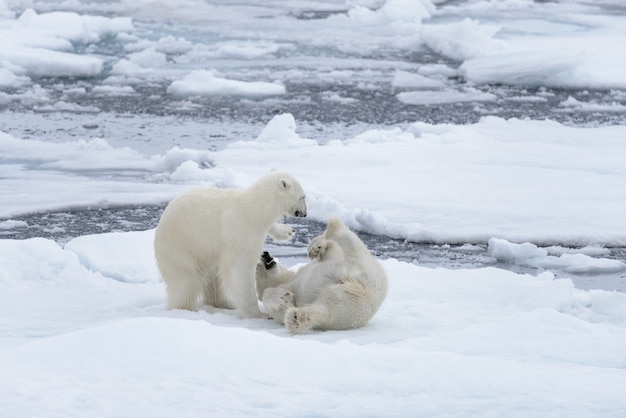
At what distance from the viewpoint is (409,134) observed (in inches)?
386

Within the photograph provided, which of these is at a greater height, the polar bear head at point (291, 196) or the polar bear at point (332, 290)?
the polar bear head at point (291, 196)

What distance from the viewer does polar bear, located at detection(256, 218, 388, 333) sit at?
3984 mm

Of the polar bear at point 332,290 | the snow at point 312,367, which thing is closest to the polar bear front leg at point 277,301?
the polar bear at point 332,290

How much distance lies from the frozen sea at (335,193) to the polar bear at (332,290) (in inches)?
3.2

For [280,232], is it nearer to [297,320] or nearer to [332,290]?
[332,290]

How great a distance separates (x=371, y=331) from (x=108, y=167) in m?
5.30

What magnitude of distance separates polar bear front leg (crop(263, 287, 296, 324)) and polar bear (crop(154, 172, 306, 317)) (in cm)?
9

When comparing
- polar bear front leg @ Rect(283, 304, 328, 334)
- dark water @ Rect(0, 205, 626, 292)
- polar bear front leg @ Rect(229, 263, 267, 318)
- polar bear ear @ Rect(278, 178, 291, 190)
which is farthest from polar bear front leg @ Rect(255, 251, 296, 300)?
dark water @ Rect(0, 205, 626, 292)

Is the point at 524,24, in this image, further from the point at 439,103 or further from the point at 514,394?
the point at 514,394

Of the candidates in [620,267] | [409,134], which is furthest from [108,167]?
[620,267]

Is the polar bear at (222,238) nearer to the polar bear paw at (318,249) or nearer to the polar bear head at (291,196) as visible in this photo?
the polar bear head at (291,196)

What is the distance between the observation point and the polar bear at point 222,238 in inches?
165

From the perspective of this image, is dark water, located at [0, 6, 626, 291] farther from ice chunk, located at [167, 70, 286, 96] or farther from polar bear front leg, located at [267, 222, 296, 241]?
polar bear front leg, located at [267, 222, 296, 241]

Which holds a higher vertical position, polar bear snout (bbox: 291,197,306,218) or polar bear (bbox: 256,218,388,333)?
polar bear snout (bbox: 291,197,306,218)
